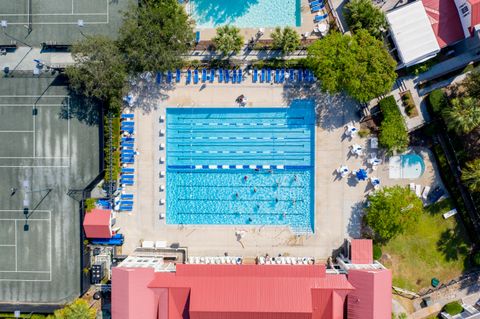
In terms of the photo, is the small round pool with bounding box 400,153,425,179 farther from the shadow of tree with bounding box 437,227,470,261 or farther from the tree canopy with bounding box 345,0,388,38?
the tree canopy with bounding box 345,0,388,38

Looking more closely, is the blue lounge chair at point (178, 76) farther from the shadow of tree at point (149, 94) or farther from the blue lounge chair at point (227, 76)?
the blue lounge chair at point (227, 76)

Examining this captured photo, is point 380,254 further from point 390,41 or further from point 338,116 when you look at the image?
point 390,41

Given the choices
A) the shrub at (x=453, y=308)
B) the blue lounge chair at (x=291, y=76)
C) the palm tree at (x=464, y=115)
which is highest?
the blue lounge chair at (x=291, y=76)

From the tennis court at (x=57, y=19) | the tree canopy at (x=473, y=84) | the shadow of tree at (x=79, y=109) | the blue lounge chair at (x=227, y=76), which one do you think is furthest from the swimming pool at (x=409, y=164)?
the tennis court at (x=57, y=19)

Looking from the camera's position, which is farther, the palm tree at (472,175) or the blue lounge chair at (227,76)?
the blue lounge chair at (227,76)

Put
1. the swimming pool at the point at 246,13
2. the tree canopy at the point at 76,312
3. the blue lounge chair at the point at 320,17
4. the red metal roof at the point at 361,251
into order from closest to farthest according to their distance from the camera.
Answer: the tree canopy at the point at 76,312
the red metal roof at the point at 361,251
the blue lounge chair at the point at 320,17
the swimming pool at the point at 246,13

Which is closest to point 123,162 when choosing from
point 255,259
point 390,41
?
point 255,259
